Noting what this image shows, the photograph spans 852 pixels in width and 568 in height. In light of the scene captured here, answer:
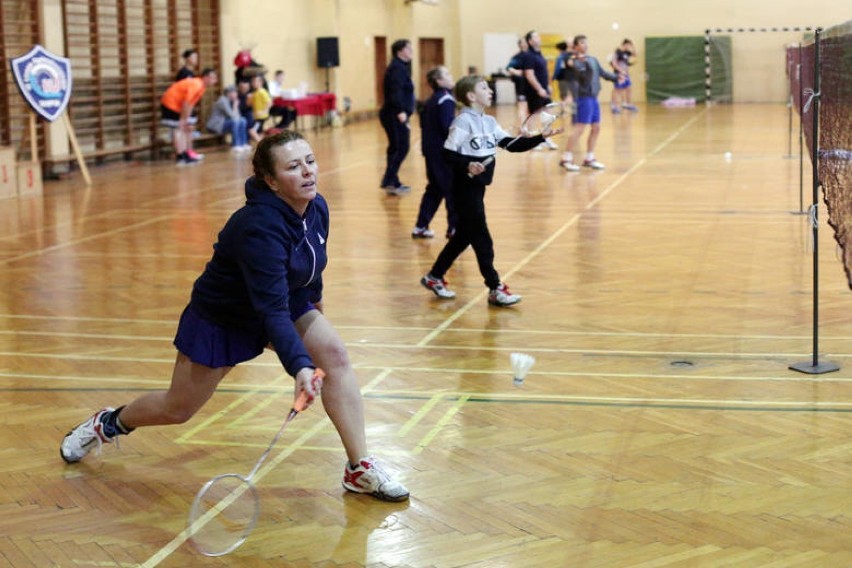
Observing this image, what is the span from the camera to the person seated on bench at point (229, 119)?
22.7 metres

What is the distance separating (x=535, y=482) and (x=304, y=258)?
51.0 inches

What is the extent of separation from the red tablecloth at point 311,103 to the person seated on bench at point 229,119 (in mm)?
2313

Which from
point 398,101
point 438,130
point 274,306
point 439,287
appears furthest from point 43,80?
point 274,306

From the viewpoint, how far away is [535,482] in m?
5.02

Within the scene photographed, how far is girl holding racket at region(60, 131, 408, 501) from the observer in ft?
14.7

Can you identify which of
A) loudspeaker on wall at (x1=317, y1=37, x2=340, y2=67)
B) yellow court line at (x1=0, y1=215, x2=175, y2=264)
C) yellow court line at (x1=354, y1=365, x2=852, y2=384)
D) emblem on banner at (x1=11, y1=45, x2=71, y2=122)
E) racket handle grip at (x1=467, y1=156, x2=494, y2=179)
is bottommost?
yellow court line at (x1=354, y1=365, x2=852, y2=384)

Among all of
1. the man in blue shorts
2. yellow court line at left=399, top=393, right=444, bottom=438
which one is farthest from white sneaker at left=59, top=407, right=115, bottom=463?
the man in blue shorts

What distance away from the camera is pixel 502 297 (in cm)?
865

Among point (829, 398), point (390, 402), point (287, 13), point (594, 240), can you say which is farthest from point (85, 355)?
point (287, 13)

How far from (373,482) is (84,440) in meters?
1.34

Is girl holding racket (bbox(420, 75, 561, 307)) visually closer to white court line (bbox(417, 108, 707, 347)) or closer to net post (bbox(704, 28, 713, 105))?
white court line (bbox(417, 108, 707, 347))

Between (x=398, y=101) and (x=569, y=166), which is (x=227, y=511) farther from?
(x=569, y=166)

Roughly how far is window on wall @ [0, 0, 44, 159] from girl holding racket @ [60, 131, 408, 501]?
1368 centimetres

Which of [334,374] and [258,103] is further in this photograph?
[258,103]
